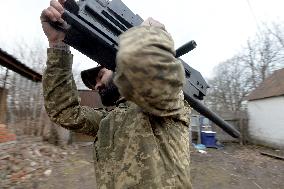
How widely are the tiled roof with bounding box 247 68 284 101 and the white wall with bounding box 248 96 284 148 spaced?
0.98 feet

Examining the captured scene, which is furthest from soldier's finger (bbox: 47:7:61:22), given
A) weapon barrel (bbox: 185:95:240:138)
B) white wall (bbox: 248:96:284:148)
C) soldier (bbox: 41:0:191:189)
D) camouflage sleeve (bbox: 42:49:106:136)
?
white wall (bbox: 248:96:284:148)

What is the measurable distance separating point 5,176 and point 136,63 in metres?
7.12

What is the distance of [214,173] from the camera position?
1012 cm

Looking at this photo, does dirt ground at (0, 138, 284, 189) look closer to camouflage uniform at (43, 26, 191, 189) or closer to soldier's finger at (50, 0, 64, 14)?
camouflage uniform at (43, 26, 191, 189)

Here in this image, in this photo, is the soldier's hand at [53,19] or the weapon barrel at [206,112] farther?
the weapon barrel at [206,112]

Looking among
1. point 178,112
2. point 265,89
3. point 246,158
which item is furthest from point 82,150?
point 265,89

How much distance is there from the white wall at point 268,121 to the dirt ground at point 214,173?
5126 millimetres

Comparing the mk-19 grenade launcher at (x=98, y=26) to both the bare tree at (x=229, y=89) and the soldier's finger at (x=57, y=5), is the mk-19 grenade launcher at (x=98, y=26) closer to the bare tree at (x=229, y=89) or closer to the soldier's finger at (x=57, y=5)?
the soldier's finger at (x=57, y=5)

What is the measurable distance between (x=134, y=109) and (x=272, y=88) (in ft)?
69.1

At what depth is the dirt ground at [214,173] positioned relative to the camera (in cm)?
829

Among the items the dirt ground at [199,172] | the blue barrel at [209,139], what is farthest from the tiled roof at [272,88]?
the dirt ground at [199,172]

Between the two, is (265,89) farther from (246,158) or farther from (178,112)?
(178,112)

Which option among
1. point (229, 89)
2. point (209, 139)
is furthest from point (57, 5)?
point (229, 89)

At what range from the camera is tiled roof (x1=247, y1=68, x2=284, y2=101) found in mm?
19578
